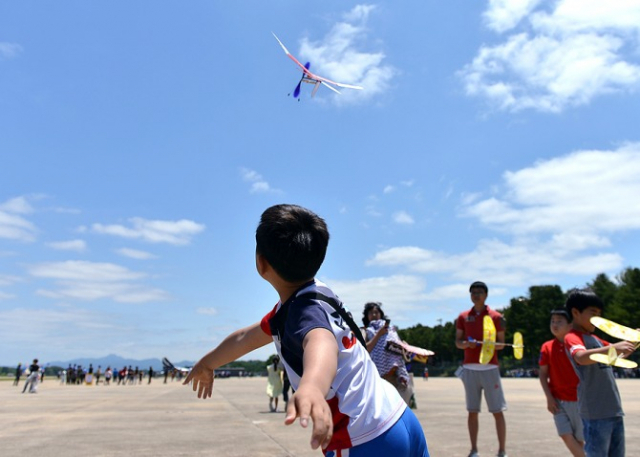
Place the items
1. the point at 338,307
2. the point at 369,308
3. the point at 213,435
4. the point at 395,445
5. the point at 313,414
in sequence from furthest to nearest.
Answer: the point at 213,435, the point at 369,308, the point at 338,307, the point at 395,445, the point at 313,414

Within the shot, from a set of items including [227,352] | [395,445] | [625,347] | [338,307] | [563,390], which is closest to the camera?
[395,445]

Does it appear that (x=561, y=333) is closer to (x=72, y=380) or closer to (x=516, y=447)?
(x=516, y=447)

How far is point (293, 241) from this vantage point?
82.3 inches

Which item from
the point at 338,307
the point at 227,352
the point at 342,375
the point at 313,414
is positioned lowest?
the point at 313,414

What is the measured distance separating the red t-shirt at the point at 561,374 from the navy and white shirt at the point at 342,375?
3969mm

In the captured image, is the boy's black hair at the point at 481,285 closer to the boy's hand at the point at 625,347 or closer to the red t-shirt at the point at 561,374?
the red t-shirt at the point at 561,374

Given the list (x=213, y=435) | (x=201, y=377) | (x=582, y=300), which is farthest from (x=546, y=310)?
(x=201, y=377)

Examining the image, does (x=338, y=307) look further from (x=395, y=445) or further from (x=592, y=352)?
(x=592, y=352)

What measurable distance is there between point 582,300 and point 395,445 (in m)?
3.12

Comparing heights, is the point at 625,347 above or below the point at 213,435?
above

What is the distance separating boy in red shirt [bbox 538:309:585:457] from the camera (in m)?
5.31

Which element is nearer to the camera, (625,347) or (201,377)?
(201,377)

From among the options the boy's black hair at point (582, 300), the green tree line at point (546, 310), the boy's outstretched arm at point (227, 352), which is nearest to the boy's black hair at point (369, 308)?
the boy's black hair at point (582, 300)

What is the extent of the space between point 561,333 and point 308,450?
140 inches
